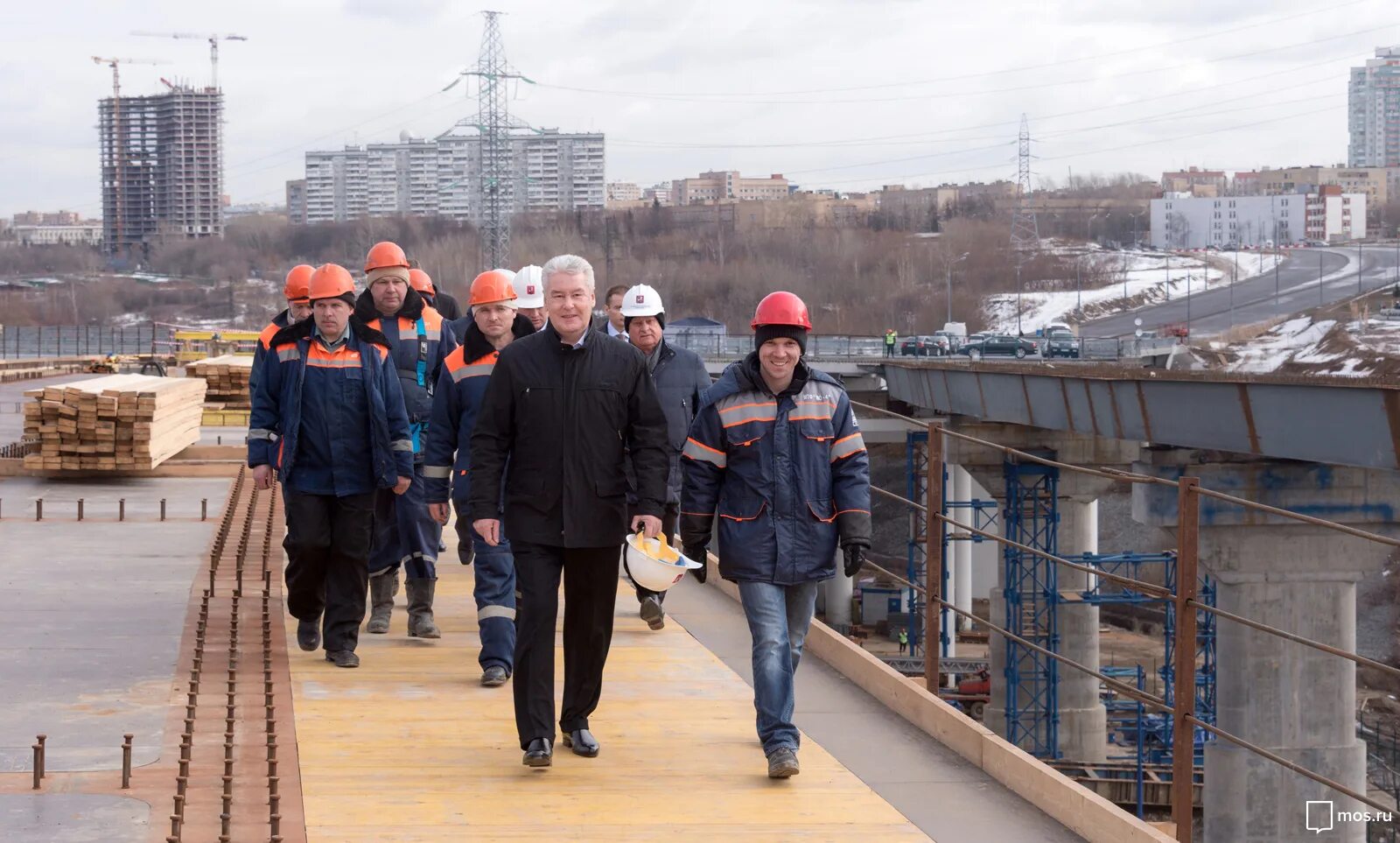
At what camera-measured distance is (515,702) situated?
21.0ft

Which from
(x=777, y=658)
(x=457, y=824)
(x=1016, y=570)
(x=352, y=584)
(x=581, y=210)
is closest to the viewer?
(x=457, y=824)

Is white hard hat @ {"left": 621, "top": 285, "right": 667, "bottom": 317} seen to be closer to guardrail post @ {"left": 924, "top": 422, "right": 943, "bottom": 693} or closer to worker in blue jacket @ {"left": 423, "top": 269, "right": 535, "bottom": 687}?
worker in blue jacket @ {"left": 423, "top": 269, "right": 535, "bottom": 687}

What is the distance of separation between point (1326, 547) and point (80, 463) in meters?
16.2

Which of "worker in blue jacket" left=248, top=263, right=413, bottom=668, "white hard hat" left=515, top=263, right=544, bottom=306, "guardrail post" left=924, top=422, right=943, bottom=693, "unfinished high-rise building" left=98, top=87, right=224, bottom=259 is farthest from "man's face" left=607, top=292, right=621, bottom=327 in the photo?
"unfinished high-rise building" left=98, top=87, right=224, bottom=259

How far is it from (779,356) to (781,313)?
0.52ft

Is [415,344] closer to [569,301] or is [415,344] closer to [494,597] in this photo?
[494,597]

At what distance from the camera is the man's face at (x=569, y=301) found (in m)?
6.20

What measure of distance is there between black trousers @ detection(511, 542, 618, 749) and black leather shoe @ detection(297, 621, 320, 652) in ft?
8.15

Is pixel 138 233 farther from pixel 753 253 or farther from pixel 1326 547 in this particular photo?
pixel 1326 547

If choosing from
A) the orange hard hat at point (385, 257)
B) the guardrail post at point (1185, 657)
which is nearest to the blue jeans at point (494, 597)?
the orange hard hat at point (385, 257)

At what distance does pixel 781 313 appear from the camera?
617cm

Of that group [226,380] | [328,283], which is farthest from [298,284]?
[226,380]

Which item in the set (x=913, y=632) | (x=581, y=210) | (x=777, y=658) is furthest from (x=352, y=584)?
(x=581, y=210)

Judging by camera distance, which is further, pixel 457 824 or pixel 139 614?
pixel 139 614
